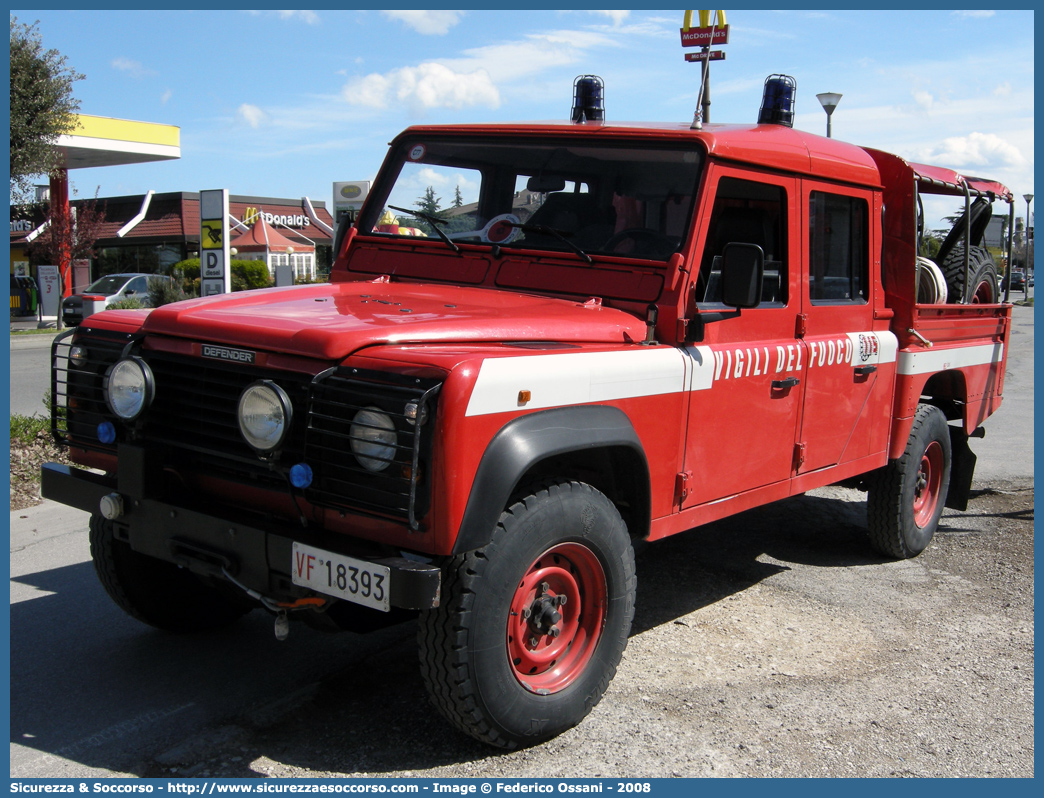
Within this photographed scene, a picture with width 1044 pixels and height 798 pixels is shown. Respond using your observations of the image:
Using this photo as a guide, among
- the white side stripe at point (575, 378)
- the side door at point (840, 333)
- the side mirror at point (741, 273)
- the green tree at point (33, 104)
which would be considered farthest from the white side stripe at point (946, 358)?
the green tree at point (33, 104)

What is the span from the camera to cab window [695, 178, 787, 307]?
409cm

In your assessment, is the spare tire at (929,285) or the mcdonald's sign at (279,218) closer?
the spare tire at (929,285)

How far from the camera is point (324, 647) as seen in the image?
4.28 m

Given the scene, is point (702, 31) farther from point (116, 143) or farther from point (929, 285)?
point (116, 143)

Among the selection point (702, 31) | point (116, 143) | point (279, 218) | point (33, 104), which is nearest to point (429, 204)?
point (702, 31)

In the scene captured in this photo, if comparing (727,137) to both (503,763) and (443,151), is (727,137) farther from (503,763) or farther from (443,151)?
(503,763)

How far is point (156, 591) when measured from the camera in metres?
4.21

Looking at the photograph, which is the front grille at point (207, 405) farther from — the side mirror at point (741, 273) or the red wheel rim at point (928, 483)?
the red wheel rim at point (928, 483)

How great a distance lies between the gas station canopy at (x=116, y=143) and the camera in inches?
1086

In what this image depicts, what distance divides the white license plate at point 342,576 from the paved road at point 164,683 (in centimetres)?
72

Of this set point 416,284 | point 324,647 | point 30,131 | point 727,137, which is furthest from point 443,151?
point 30,131

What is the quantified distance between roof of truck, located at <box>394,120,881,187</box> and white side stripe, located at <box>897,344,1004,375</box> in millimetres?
1097

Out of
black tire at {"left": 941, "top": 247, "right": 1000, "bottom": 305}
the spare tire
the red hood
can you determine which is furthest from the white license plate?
black tire at {"left": 941, "top": 247, "right": 1000, "bottom": 305}

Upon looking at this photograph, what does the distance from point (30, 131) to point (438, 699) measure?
2223 centimetres
